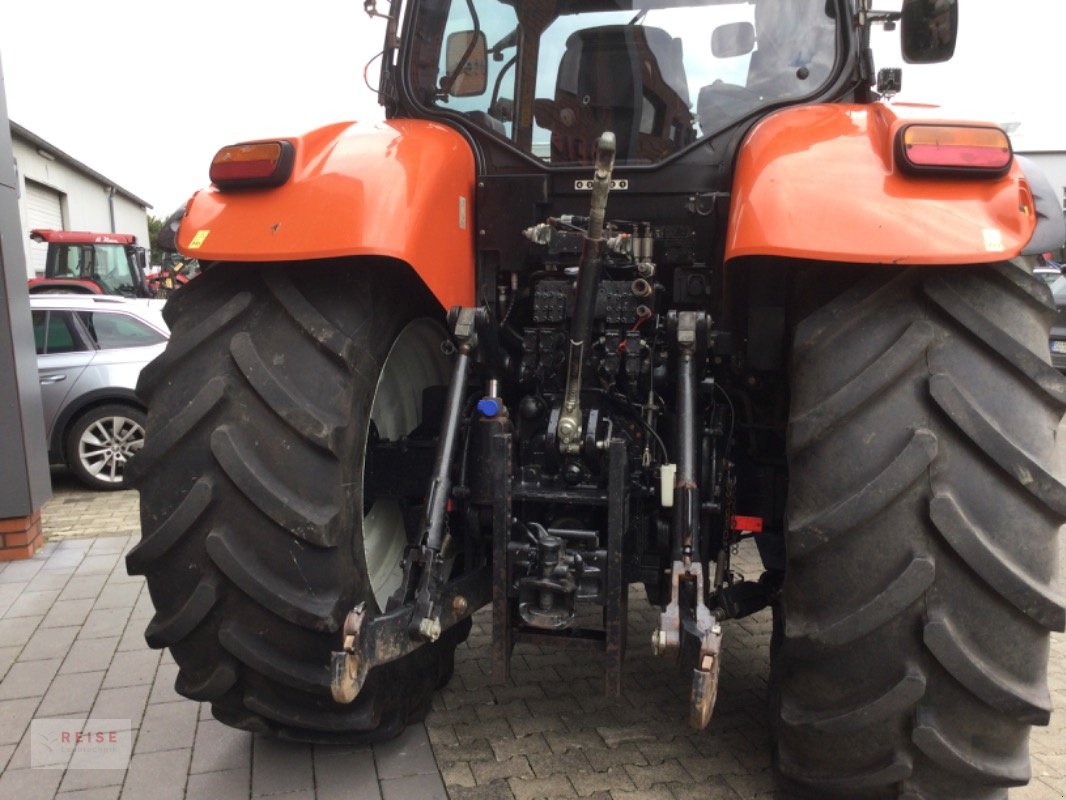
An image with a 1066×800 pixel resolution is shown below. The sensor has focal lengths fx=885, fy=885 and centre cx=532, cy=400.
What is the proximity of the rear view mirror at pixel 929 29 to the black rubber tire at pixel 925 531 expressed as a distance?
98 cm

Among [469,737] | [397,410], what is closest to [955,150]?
[397,410]

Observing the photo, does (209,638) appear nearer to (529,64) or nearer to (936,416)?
(936,416)

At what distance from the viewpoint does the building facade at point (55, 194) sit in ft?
80.9

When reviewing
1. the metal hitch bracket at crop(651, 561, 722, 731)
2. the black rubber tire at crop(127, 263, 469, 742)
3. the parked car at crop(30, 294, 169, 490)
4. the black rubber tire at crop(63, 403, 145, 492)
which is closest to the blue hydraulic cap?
the black rubber tire at crop(127, 263, 469, 742)

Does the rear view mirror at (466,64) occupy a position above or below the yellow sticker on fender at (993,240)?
above

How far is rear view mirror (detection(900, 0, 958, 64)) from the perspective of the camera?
2668 mm

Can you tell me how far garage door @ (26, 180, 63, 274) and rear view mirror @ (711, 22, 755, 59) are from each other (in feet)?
81.4

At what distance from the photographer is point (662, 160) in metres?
2.88

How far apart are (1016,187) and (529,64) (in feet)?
5.41

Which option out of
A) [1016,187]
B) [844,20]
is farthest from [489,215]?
[1016,187]

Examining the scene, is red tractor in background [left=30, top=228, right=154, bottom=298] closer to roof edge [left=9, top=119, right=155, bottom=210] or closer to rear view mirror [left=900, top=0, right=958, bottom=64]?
roof edge [left=9, top=119, right=155, bottom=210]

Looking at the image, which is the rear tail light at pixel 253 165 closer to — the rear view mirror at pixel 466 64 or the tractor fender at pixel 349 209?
the tractor fender at pixel 349 209

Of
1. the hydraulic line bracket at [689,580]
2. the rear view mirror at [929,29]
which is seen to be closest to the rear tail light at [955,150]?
the hydraulic line bracket at [689,580]

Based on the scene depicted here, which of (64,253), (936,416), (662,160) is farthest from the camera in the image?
(64,253)
